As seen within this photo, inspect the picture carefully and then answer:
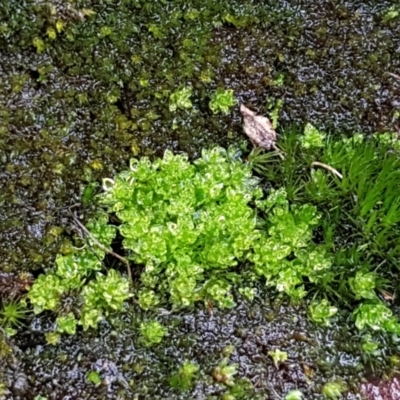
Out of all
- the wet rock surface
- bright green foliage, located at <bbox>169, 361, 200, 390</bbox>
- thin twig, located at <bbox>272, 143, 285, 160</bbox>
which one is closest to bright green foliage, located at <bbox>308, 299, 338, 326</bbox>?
bright green foliage, located at <bbox>169, 361, 200, 390</bbox>

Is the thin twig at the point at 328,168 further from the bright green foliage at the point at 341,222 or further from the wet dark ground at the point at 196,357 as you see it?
the wet dark ground at the point at 196,357

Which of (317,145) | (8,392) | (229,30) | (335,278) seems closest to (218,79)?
(229,30)

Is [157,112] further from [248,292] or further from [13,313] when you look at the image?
[13,313]

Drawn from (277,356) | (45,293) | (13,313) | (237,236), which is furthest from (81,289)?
(277,356)

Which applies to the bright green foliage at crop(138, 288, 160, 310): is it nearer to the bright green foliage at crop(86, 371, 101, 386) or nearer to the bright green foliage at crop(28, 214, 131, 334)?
the bright green foliage at crop(28, 214, 131, 334)

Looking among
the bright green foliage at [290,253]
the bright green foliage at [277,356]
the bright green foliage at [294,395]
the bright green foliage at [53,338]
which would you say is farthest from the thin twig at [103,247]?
the bright green foliage at [294,395]

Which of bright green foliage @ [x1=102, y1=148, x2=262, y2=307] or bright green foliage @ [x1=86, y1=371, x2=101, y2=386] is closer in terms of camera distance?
bright green foliage @ [x1=86, y1=371, x2=101, y2=386]
